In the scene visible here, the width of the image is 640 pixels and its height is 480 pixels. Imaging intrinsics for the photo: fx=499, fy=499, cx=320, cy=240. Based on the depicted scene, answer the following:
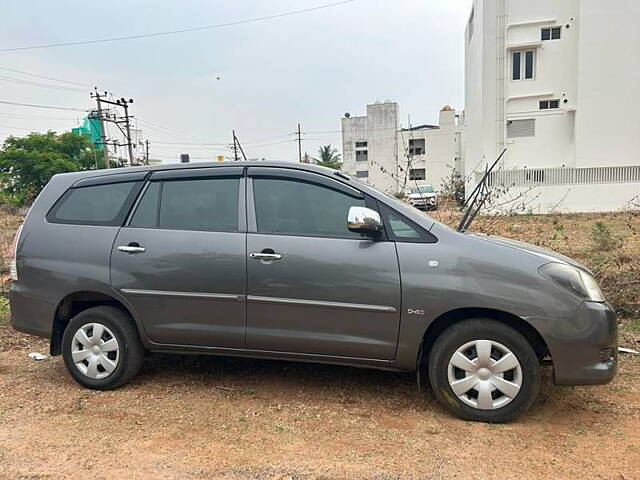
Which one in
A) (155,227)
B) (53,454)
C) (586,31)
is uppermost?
(586,31)

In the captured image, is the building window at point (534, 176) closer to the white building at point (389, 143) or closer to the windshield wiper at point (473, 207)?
the windshield wiper at point (473, 207)

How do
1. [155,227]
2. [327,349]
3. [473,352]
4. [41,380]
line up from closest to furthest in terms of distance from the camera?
[473,352] → [327,349] → [155,227] → [41,380]

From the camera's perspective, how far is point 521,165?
92.3 ft

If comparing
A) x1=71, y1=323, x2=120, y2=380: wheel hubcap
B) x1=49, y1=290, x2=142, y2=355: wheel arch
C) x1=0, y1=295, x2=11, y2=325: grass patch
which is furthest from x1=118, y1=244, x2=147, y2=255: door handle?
x1=0, y1=295, x2=11, y2=325: grass patch

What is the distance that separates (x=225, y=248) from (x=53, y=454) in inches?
67.4

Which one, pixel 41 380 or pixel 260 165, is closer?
pixel 260 165

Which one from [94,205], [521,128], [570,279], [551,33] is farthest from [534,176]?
[94,205]

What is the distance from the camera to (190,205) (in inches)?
155

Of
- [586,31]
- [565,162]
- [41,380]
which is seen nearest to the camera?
[41,380]

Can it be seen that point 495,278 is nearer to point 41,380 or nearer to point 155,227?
point 155,227

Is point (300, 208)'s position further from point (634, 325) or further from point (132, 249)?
point (634, 325)

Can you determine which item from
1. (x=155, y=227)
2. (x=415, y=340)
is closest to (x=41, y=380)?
(x=155, y=227)

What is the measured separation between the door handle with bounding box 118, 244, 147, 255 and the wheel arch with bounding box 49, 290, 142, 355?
39 centimetres

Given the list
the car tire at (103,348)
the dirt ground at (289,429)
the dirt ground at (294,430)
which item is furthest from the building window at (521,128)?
the car tire at (103,348)
